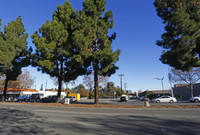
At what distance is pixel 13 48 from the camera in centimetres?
2912

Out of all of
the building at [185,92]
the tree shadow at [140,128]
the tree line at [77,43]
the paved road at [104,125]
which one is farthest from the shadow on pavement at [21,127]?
the building at [185,92]

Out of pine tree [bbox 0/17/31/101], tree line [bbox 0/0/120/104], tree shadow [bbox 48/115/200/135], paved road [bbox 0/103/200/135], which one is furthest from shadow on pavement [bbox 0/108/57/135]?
pine tree [bbox 0/17/31/101]

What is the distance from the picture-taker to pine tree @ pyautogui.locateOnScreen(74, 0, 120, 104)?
19.2m

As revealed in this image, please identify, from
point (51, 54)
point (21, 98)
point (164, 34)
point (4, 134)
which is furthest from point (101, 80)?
point (4, 134)

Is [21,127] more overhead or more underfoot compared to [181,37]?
more underfoot

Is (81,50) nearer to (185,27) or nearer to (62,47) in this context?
(62,47)

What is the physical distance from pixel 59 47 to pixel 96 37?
593 cm

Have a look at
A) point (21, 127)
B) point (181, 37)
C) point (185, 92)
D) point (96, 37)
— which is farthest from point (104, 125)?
point (185, 92)

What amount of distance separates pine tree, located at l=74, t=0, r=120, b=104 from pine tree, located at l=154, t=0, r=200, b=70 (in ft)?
22.6

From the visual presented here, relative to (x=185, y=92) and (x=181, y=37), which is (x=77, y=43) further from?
(x=185, y=92)

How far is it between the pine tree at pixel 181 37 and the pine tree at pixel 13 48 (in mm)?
24472

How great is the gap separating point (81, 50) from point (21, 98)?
31467mm

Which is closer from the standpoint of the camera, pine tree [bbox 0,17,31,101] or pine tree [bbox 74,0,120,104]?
pine tree [bbox 74,0,120,104]

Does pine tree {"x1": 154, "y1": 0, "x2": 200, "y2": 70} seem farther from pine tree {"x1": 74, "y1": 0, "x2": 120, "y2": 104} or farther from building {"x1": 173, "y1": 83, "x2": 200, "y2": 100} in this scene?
building {"x1": 173, "y1": 83, "x2": 200, "y2": 100}
